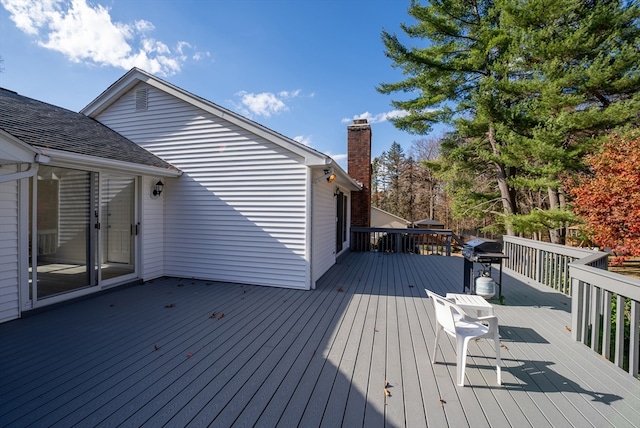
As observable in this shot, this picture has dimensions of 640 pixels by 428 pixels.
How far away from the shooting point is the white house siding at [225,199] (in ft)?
18.0

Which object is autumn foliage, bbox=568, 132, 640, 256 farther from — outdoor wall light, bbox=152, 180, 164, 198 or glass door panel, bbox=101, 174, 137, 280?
glass door panel, bbox=101, 174, 137, 280

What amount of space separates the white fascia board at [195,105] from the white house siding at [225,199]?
14 cm

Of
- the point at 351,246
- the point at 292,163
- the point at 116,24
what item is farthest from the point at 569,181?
the point at 116,24

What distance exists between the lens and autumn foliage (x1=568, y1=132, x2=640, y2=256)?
6.76 m

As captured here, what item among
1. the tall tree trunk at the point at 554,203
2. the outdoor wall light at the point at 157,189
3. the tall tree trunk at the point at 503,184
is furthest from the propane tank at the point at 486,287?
the tall tree trunk at the point at 554,203

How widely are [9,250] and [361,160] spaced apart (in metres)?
9.11

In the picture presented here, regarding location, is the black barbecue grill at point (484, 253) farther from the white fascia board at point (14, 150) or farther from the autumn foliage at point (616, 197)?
the white fascia board at point (14, 150)

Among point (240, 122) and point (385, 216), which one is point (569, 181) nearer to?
point (240, 122)

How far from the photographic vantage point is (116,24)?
24.5 feet

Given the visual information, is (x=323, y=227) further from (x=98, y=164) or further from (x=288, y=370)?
(x=98, y=164)

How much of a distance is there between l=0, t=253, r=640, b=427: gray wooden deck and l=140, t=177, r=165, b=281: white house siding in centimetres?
133

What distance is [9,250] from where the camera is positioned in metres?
3.71

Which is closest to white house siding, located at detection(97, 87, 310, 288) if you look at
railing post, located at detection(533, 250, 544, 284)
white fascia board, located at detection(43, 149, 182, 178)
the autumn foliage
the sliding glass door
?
white fascia board, located at detection(43, 149, 182, 178)

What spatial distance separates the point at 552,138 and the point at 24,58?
51.2 feet
